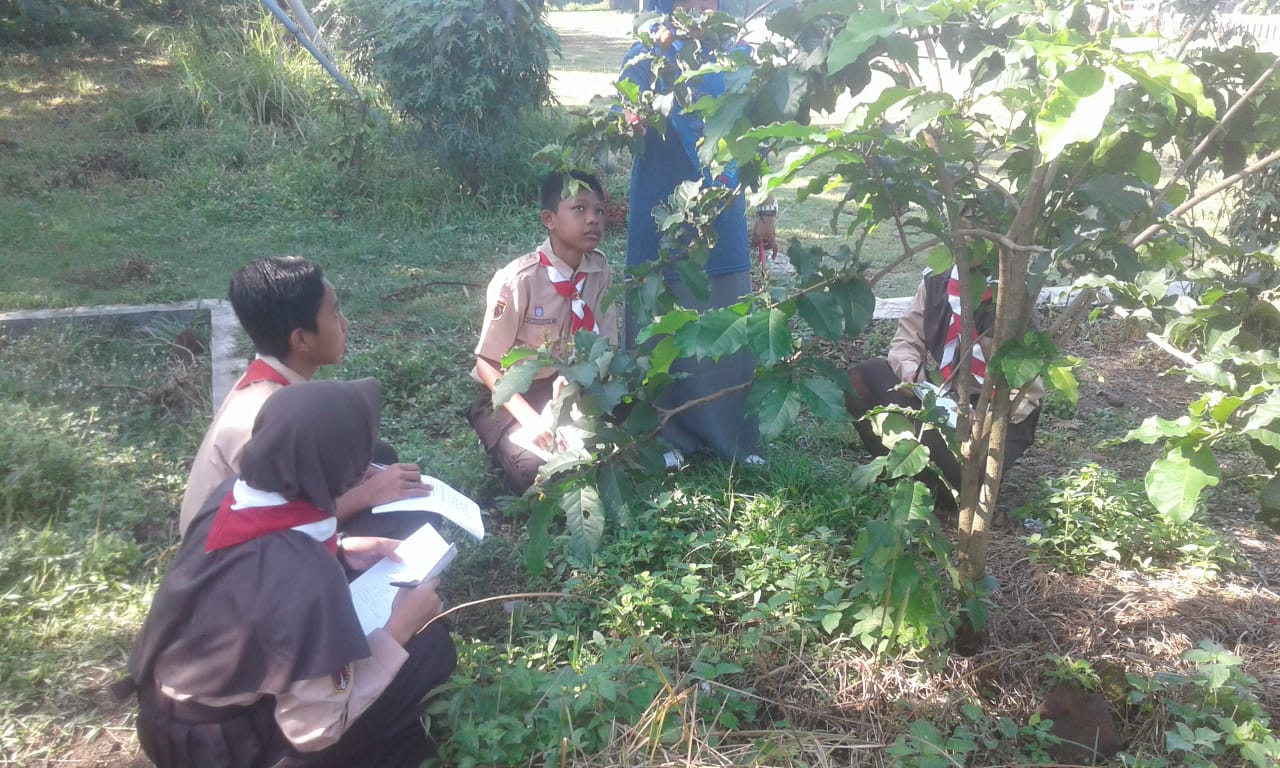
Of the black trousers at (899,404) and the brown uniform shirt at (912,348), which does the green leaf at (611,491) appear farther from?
the brown uniform shirt at (912,348)

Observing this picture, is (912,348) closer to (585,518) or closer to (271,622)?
(585,518)

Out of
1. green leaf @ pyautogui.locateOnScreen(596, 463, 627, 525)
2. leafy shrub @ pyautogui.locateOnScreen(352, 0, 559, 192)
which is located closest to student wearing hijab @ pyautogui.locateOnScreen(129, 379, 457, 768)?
green leaf @ pyautogui.locateOnScreen(596, 463, 627, 525)

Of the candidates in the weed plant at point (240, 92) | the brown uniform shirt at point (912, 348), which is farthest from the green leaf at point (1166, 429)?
the weed plant at point (240, 92)

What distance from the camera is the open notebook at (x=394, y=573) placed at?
2.19 meters

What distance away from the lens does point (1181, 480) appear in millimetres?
1692

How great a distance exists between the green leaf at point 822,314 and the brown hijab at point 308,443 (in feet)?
3.15

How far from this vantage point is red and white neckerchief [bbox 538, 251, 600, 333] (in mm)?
3617

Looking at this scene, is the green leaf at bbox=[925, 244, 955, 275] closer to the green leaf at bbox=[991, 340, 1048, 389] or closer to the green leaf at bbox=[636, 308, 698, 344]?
the green leaf at bbox=[991, 340, 1048, 389]

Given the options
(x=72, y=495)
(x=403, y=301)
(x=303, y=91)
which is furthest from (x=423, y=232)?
(x=72, y=495)

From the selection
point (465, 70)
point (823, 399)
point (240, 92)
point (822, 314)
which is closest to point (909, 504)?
point (823, 399)

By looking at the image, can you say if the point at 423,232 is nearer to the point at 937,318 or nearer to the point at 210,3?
the point at 937,318

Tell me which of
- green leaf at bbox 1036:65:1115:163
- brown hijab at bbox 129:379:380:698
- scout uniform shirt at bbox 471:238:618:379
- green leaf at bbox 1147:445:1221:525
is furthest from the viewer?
scout uniform shirt at bbox 471:238:618:379

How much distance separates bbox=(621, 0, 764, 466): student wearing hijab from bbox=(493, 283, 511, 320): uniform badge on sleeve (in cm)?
44

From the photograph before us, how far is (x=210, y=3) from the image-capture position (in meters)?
11.3
